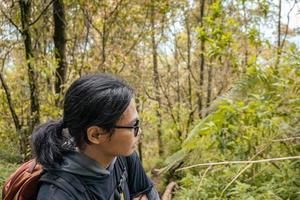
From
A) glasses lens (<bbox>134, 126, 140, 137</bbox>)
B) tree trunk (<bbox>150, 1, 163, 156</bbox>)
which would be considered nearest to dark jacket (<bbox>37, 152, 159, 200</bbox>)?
glasses lens (<bbox>134, 126, 140, 137</bbox>)

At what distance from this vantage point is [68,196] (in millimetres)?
1460

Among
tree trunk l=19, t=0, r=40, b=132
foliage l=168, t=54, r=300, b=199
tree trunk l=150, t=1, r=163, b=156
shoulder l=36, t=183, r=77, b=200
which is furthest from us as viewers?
tree trunk l=150, t=1, r=163, b=156

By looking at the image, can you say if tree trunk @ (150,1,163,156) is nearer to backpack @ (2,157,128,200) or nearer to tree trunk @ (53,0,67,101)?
tree trunk @ (53,0,67,101)

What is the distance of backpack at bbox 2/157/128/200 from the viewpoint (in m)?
1.50

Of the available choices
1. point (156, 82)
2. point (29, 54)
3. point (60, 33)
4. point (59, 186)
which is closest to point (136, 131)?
point (59, 186)

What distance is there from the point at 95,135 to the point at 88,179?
187 mm

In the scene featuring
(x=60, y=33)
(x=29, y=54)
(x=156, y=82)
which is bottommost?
(x=156, y=82)

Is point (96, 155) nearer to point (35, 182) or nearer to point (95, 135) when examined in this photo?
point (95, 135)

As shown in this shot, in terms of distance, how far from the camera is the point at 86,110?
158 cm

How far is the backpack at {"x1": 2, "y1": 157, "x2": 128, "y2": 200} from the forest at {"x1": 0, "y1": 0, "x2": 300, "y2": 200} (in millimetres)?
2076

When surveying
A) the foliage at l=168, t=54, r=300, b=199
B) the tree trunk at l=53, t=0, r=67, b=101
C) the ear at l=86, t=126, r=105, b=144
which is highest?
the tree trunk at l=53, t=0, r=67, b=101

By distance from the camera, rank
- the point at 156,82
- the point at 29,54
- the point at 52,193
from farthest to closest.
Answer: the point at 156,82 < the point at 29,54 < the point at 52,193

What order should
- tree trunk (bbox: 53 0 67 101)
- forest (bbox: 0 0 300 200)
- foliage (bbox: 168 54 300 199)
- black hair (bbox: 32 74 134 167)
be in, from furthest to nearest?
tree trunk (bbox: 53 0 67 101) < forest (bbox: 0 0 300 200) < foliage (bbox: 168 54 300 199) < black hair (bbox: 32 74 134 167)

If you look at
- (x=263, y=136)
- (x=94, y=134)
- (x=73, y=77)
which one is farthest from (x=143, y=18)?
(x=94, y=134)
